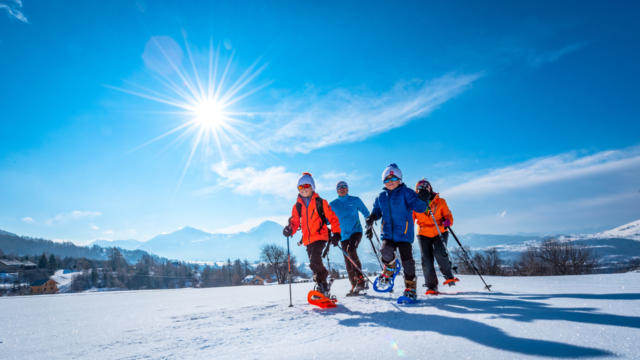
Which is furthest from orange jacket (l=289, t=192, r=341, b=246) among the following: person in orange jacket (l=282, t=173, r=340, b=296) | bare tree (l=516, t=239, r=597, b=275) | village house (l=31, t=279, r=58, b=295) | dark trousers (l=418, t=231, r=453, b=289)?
village house (l=31, t=279, r=58, b=295)

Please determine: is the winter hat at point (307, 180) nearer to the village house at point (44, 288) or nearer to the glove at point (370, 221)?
the glove at point (370, 221)

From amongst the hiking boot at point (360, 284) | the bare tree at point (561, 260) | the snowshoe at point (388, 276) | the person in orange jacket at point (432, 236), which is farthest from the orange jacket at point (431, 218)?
the bare tree at point (561, 260)

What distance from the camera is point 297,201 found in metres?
5.24

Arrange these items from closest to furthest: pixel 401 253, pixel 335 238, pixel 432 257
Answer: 1. pixel 401 253
2. pixel 335 238
3. pixel 432 257

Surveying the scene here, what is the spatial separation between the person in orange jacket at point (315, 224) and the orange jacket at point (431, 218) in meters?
1.61

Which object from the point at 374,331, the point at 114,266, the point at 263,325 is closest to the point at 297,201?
the point at 263,325

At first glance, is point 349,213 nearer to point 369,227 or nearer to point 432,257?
point 369,227

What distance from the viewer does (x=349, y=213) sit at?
20.7ft

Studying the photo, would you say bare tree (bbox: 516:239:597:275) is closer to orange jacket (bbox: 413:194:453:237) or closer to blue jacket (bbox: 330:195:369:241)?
orange jacket (bbox: 413:194:453:237)

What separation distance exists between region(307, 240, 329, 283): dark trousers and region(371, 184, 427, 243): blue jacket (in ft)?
3.56

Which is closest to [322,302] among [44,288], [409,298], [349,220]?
[409,298]

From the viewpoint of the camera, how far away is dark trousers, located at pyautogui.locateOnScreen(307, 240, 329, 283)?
15.4ft

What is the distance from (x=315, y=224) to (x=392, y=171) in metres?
1.56

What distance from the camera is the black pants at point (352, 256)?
576cm
